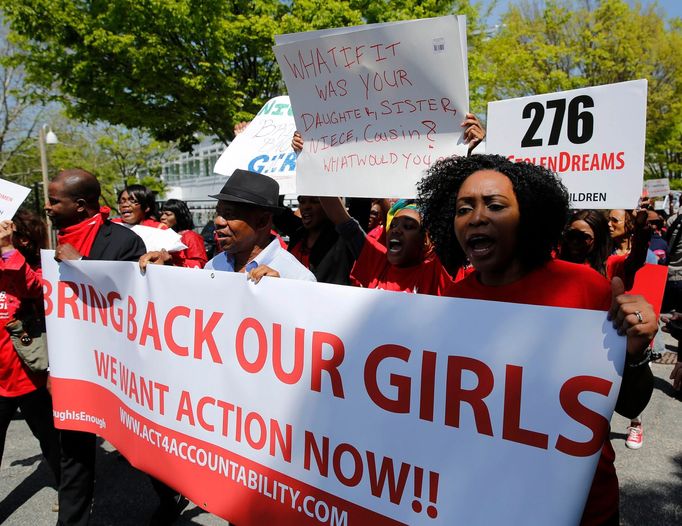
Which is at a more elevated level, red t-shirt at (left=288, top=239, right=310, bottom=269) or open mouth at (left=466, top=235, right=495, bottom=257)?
open mouth at (left=466, top=235, right=495, bottom=257)

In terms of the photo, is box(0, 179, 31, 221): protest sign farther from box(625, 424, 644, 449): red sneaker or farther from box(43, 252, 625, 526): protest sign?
box(625, 424, 644, 449): red sneaker

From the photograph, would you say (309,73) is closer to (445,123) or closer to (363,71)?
(363,71)

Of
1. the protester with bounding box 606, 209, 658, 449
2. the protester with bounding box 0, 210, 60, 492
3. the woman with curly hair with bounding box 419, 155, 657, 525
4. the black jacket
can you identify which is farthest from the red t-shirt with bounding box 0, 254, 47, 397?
the protester with bounding box 606, 209, 658, 449

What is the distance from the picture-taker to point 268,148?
431 centimetres

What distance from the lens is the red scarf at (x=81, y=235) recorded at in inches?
122

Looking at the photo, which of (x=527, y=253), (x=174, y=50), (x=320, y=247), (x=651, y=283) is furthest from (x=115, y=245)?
(x=174, y=50)

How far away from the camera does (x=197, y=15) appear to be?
12180mm

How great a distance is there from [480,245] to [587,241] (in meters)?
2.59

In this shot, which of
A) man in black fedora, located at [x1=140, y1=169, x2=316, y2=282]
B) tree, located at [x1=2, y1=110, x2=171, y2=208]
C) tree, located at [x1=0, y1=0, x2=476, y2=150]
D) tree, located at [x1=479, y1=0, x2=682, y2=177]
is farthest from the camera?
tree, located at [x1=2, y1=110, x2=171, y2=208]

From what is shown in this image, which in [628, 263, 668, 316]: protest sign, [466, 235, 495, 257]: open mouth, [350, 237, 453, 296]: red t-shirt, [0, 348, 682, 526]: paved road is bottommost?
[0, 348, 682, 526]: paved road

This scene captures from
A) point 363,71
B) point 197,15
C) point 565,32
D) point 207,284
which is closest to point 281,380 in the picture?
point 207,284

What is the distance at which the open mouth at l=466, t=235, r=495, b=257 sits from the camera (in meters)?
1.79

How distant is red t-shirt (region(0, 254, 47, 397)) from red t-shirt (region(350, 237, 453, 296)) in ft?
6.32

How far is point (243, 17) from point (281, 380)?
1261 centimetres
